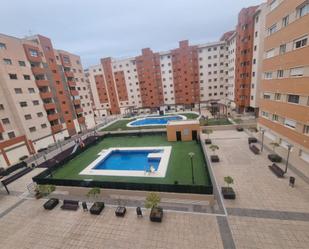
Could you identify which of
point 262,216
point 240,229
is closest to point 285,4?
point 262,216

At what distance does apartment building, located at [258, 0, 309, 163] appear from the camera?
1462 cm

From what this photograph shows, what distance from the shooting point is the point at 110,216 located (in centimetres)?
1212

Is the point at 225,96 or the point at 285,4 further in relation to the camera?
the point at 225,96

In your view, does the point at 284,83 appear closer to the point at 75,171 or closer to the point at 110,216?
the point at 110,216

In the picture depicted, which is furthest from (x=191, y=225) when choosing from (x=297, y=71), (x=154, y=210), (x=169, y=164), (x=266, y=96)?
(x=266, y=96)

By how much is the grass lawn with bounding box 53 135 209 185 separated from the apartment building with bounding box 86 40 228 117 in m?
28.9

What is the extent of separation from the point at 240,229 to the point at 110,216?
948cm

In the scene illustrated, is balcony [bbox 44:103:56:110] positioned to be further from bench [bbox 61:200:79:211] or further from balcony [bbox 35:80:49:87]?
bench [bbox 61:200:79:211]

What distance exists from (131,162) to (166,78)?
43.0m

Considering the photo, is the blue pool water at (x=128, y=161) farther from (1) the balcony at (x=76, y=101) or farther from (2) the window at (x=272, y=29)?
(1) the balcony at (x=76, y=101)

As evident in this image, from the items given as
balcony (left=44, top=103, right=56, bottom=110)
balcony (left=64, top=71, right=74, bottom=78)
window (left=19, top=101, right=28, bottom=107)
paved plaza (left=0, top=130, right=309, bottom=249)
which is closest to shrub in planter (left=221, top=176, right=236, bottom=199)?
paved plaza (left=0, top=130, right=309, bottom=249)

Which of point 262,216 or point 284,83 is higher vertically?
point 284,83

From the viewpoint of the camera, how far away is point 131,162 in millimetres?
23250

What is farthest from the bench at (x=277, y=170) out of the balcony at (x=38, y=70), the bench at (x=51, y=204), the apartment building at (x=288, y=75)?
the balcony at (x=38, y=70)
